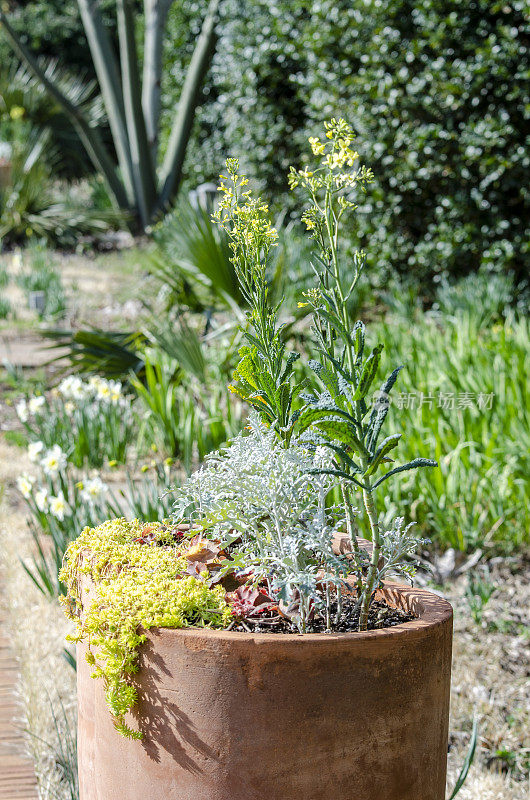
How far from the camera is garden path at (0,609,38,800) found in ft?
5.92

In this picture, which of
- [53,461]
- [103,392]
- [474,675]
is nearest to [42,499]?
[53,461]

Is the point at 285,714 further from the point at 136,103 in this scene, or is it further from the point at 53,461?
the point at 136,103

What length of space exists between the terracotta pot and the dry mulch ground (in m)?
0.79

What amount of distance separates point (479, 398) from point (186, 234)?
1602 mm

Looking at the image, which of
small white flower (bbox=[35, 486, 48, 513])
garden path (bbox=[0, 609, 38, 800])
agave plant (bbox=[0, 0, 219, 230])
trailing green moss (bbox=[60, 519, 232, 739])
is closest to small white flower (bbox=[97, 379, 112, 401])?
small white flower (bbox=[35, 486, 48, 513])

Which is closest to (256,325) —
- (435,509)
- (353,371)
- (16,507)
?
(353,371)

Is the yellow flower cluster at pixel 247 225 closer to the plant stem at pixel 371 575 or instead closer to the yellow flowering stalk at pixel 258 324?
the yellow flowering stalk at pixel 258 324

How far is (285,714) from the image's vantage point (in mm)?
1047

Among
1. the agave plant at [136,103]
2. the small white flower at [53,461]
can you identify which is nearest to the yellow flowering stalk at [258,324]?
the small white flower at [53,461]

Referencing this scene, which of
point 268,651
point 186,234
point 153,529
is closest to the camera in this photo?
point 268,651

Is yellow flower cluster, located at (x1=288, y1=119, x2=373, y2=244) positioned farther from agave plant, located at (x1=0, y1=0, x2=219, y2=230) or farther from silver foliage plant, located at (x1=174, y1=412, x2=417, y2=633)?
agave plant, located at (x1=0, y1=0, x2=219, y2=230)

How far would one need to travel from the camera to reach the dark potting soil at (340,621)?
1.24 meters

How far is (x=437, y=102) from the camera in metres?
5.35

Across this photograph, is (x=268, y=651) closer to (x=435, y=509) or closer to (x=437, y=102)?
(x=435, y=509)
